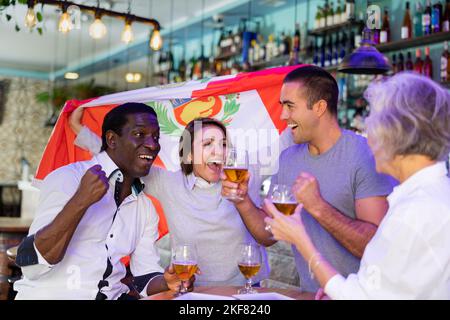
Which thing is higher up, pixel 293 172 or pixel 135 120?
pixel 135 120

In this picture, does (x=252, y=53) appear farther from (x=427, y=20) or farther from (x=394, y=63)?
(x=427, y=20)

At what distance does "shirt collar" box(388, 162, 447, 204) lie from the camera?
1.45m

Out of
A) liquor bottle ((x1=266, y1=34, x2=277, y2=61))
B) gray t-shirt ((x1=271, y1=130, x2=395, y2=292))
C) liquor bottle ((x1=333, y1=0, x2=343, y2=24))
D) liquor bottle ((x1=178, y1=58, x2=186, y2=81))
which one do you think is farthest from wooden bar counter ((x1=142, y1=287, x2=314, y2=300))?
liquor bottle ((x1=178, y1=58, x2=186, y2=81))

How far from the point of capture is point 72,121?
2.51 meters

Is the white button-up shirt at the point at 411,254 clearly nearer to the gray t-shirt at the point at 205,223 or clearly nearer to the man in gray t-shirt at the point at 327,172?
the man in gray t-shirt at the point at 327,172

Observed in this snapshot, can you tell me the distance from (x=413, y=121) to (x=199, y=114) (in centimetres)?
119

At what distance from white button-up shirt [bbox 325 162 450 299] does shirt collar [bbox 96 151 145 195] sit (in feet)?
3.31

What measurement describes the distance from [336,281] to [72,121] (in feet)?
4.86

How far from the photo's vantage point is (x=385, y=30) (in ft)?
17.0

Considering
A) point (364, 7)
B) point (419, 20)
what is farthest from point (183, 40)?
point (419, 20)

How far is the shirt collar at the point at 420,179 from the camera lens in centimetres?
145

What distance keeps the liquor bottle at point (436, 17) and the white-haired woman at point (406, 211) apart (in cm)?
333

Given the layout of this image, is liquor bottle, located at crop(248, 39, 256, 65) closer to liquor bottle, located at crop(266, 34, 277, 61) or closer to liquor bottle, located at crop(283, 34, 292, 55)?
liquor bottle, located at crop(266, 34, 277, 61)
